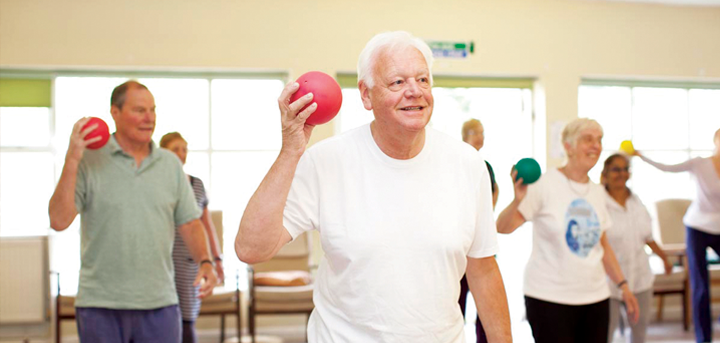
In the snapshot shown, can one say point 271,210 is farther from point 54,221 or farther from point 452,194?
point 54,221

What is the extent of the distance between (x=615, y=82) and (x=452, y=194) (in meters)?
5.81

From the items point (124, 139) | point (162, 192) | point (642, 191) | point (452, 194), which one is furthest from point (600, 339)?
point (642, 191)

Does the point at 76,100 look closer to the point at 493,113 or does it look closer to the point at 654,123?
the point at 493,113

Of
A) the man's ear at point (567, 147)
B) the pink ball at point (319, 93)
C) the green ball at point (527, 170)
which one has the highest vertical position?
the pink ball at point (319, 93)

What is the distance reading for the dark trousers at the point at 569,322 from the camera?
3143 millimetres

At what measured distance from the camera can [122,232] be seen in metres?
2.60

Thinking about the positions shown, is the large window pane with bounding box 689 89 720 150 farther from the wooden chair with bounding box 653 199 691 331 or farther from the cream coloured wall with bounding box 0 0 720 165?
the wooden chair with bounding box 653 199 691 331

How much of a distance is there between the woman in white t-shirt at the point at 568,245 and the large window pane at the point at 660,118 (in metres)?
4.08

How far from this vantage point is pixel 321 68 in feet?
20.2

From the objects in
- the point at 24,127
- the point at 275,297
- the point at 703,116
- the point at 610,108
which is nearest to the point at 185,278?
the point at 275,297

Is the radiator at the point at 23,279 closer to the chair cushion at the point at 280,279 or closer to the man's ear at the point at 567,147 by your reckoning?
the chair cushion at the point at 280,279

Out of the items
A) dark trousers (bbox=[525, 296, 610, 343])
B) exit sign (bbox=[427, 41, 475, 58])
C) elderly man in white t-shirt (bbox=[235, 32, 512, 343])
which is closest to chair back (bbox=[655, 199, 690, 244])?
exit sign (bbox=[427, 41, 475, 58])

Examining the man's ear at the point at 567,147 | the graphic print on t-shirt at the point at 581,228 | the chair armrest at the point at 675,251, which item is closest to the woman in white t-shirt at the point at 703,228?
the chair armrest at the point at 675,251

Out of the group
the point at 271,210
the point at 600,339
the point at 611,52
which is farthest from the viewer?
the point at 611,52
